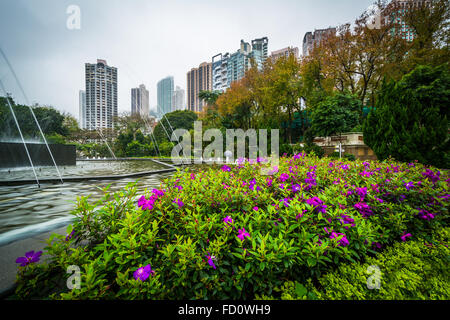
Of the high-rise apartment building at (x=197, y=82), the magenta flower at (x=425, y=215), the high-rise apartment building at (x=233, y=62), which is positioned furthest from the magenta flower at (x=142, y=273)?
the high-rise apartment building at (x=197, y=82)

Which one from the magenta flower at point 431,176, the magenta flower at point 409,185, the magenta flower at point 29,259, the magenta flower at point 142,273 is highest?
the magenta flower at point 431,176

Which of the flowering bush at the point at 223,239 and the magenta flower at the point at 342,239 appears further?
the magenta flower at the point at 342,239

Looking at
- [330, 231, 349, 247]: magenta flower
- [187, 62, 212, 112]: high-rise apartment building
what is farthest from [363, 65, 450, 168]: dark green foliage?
[187, 62, 212, 112]: high-rise apartment building

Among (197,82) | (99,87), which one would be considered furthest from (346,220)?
(197,82)

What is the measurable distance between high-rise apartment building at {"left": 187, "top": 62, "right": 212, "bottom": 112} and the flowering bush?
6274 centimetres

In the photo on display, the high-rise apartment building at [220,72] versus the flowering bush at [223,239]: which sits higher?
the high-rise apartment building at [220,72]

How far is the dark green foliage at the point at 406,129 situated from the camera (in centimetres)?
664

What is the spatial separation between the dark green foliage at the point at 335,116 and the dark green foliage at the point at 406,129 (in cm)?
366

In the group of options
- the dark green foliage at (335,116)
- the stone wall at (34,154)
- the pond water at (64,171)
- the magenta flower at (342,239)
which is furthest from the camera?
the dark green foliage at (335,116)

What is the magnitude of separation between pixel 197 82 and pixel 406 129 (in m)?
66.3

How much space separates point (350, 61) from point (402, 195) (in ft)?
59.2

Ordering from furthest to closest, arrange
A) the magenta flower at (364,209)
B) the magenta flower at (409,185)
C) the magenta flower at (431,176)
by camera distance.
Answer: the magenta flower at (431,176)
the magenta flower at (409,185)
the magenta flower at (364,209)

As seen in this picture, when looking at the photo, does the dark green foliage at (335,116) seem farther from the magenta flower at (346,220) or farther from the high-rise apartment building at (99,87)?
the high-rise apartment building at (99,87)

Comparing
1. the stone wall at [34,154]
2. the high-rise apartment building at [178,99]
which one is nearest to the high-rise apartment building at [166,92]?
the high-rise apartment building at [178,99]
